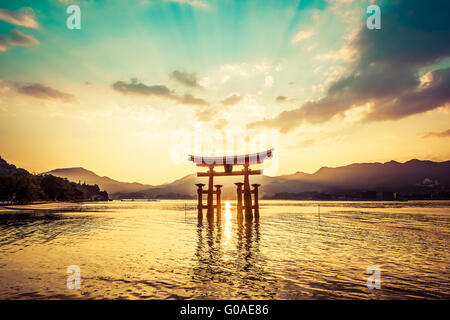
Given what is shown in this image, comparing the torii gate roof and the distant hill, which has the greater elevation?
the torii gate roof

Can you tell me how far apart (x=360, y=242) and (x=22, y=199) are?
3438 inches

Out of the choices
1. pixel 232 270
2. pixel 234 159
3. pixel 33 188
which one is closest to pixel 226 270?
pixel 232 270

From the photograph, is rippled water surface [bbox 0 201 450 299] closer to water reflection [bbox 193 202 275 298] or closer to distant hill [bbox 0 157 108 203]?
water reflection [bbox 193 202 275 298]

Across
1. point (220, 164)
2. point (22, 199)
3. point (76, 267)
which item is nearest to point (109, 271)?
point (76, 267)

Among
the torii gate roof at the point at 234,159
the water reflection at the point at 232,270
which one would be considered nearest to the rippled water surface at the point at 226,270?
the water reflection at the point at 232,270

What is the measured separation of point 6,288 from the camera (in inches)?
320

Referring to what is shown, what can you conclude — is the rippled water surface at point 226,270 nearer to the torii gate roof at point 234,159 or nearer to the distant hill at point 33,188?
the torii gate roof at point 234,159

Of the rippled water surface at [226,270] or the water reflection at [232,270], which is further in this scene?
the water reflection at [232,270]

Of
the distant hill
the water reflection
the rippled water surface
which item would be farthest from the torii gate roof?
the distant hill

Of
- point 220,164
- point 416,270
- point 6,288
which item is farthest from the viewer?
point 220,164

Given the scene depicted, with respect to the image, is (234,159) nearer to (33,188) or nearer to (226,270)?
(226,270)
